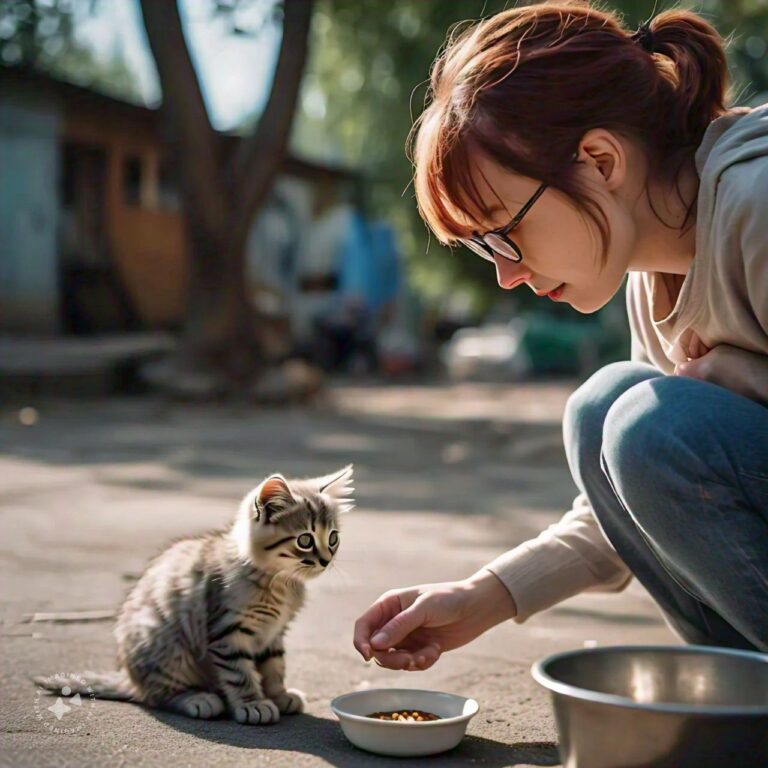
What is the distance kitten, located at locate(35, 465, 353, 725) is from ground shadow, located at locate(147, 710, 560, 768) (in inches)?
2.0

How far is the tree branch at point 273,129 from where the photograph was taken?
10594mm

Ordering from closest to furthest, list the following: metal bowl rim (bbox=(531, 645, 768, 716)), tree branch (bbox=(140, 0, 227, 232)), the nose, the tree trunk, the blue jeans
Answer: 1. metal bowl rim (bbox=(531, 645, 768, 716))
2. the blue jeans
3. the nose
4. tree branch (bbox=(140, 0, 227, 232))
5. the tree trunk

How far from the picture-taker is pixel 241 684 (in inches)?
97.2

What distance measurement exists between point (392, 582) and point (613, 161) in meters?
1.95

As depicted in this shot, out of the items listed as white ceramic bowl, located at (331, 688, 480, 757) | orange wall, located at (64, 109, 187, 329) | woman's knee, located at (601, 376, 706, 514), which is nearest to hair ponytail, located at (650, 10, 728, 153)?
woman's knee, located at (601, 376, 706, 514)

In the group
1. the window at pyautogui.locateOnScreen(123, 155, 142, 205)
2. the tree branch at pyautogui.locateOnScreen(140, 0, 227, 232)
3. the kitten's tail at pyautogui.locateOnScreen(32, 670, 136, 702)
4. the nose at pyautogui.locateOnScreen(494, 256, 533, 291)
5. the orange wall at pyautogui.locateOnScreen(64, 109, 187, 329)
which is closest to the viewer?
the nose at pyautogui.locateOnScreen(494, 256, 533, 291)

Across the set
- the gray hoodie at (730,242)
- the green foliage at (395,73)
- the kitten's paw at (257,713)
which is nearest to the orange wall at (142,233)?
the green foliage at (395,73)

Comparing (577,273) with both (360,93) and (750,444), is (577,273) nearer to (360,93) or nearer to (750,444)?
(750,444)

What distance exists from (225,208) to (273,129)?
0.84m

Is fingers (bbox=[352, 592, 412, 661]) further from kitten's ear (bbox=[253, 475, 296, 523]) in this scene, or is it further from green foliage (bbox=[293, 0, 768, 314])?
green foliage (bbox=[293, 0, 768, 314])

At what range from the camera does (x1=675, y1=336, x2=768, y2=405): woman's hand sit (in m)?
2.17

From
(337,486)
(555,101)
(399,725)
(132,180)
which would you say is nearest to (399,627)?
(399,725)

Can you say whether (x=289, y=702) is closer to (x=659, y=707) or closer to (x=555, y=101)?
(x=659, y=707)

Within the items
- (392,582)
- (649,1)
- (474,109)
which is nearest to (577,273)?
(474,109)
